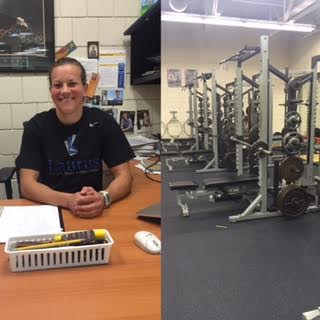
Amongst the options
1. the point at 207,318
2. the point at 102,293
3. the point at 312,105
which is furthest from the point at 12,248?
the point at 312,105

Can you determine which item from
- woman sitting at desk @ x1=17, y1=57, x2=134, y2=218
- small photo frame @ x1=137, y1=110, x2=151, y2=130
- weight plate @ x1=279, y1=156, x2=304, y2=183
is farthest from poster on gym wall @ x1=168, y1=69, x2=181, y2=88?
small photo frame @ x1=137, y1=110, x2=151, y2=130

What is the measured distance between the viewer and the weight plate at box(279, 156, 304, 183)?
2.00 m

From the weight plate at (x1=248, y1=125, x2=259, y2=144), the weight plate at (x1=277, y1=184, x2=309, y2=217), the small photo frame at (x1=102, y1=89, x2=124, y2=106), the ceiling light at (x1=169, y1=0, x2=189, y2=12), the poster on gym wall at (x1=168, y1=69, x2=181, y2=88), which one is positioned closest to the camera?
the ceiling light at (x1=169, y1=0, x2=189, y2=12)

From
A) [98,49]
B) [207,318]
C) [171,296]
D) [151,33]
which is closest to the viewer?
[171,296]

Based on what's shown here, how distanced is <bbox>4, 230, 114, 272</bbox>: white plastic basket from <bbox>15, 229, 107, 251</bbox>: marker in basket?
0.03 feet

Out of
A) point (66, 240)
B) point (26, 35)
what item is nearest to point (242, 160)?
point (26, 35)

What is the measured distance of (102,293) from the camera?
0.59 metres

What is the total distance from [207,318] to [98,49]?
172 centimetres

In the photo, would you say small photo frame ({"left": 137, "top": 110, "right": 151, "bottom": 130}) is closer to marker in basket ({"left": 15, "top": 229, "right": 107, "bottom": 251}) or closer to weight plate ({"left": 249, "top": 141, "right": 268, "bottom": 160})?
weight plate ({"left": 249, "top": 141, "right": 268, "bottom": 160})

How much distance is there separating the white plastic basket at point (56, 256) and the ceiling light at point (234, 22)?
41 centimetres

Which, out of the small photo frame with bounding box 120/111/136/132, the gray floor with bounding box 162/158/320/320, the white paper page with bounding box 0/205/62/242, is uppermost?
the small photo frame with bounding box 120/111/136/132

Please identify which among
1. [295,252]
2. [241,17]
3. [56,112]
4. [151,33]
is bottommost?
[295,252]

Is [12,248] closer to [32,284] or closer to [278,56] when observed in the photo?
[32,284]

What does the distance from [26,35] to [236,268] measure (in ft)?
5.43
